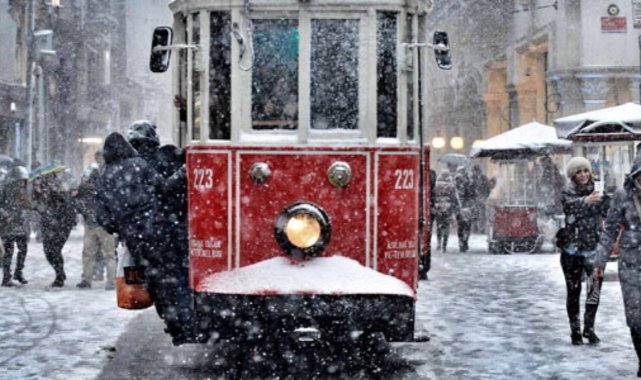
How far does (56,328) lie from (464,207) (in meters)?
13.1

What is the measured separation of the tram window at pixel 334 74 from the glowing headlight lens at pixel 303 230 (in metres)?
0.79

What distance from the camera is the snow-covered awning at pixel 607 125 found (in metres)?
17.6

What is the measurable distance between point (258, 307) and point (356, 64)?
6.85ft

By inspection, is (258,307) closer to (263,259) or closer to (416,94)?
(263,259)

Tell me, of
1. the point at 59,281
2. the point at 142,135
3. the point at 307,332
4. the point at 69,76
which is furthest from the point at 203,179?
the point at 69,76

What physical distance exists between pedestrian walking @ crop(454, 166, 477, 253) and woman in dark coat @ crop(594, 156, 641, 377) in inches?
549

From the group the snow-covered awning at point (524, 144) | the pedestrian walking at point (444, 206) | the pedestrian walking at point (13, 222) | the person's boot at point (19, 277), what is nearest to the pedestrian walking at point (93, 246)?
the pedestrian walking at point (13, 222)

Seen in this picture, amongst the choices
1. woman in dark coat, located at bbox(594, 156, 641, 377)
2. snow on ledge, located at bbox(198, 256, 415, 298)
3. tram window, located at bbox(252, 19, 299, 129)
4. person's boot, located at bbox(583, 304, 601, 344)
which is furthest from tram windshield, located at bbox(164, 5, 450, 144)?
person's boot, located at bbox(583, 304, 601, 344)

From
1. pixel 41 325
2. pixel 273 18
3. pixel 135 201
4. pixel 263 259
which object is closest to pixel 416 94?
pixel 273 18

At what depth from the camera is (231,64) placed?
843 centimetres

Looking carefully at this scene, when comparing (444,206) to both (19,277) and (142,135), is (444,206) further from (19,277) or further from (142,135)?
(142,135)

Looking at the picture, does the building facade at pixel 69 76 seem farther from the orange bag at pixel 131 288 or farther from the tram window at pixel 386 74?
the tram window at pixel 386 74

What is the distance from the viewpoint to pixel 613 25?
26156mm

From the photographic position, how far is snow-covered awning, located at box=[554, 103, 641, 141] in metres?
17.6
